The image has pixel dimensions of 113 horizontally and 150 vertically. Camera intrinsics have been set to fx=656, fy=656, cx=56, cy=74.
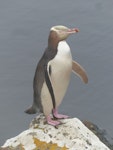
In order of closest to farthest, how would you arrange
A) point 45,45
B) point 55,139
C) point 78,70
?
point 55,139, point 78,70, point 45,45

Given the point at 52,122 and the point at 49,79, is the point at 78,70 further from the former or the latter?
the point at 52,122

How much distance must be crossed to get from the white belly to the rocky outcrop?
482 millimetres

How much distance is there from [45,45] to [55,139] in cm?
6098

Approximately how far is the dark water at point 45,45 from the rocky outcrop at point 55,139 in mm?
33151

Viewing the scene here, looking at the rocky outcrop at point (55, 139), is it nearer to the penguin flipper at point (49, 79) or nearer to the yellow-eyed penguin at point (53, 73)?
the yellow-eyed penguin at point (53, 73)

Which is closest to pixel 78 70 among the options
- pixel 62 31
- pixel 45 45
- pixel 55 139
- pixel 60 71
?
pixel 60 71

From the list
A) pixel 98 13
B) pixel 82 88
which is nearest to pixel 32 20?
pixel 98 13

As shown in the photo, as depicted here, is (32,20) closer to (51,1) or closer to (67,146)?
(51,1)

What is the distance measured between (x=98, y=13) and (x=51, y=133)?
86662mm

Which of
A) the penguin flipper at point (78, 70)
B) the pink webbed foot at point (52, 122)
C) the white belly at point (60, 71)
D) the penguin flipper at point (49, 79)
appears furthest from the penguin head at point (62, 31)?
the pink webbed foot at point (52, 122)

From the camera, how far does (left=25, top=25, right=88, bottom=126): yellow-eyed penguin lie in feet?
33.6

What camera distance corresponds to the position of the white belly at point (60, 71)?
10.2m

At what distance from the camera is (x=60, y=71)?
10344 mm

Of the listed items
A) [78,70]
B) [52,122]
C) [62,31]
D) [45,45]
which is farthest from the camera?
[45,45]
